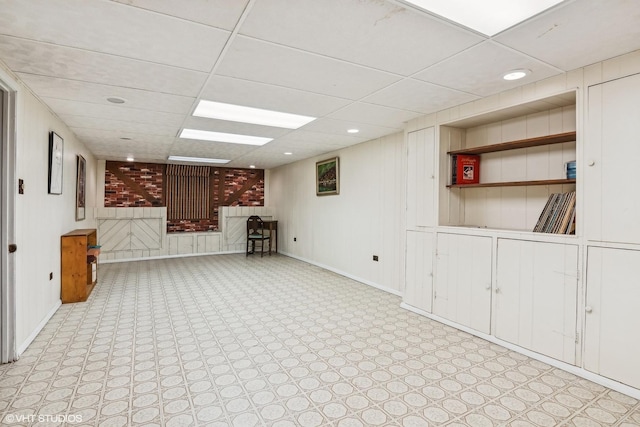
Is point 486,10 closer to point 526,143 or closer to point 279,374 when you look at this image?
point 526,143

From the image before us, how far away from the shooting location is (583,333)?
2.47 metres

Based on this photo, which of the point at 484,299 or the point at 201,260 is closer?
the point at 484,299

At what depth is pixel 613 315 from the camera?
2.33 metres

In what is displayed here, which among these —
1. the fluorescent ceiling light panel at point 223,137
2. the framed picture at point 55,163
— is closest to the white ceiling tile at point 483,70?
the fluorescent ceiling light panel at point 223,137

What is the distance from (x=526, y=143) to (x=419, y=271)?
69.7 inches

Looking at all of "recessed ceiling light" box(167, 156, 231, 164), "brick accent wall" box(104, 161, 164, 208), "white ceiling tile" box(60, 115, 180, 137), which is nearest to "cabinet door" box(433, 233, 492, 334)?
Answer: "white ceiling tile" box(60, 115, 180, 137)

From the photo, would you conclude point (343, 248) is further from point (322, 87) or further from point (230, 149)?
point (322, 87)

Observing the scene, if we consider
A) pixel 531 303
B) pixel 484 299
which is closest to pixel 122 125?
pixel 484 299

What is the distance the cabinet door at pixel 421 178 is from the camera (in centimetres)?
376

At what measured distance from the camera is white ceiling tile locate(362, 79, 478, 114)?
2.93 meters

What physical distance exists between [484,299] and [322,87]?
257cm

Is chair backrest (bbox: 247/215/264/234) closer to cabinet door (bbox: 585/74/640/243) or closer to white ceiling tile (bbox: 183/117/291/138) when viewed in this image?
white ceiling tile (bbox: 183/117/291/138)

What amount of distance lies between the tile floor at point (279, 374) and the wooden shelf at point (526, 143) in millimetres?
1891

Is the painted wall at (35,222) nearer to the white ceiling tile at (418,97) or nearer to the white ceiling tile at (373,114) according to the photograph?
the white ceiling tile at (373,114)
